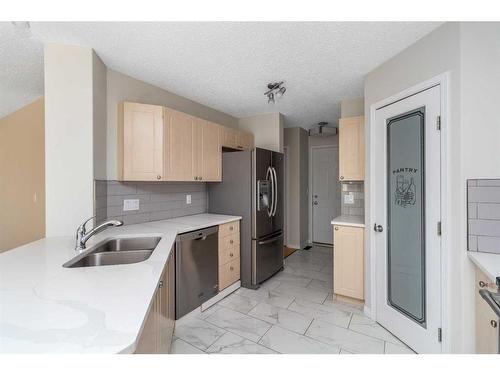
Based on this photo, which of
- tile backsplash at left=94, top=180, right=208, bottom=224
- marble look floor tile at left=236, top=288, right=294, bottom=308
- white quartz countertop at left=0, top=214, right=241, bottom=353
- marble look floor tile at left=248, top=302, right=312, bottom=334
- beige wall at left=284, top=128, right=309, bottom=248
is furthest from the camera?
beige wall at left=284, top=128, right=309, bottom=248

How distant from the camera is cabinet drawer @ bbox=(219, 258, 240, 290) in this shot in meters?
2.69

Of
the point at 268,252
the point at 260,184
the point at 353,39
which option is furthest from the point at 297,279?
the point at 353,39

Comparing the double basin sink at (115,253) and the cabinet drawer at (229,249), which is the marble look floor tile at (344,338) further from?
the double basin sink at (115,253)

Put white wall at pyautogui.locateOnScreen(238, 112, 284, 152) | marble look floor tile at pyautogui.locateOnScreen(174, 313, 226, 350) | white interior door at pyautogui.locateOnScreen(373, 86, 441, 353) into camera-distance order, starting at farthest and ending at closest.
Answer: white wall at pyautogui.locateOnScreen(238, 112, 284, 152)
marble look floor tile at pyautogui.locateOnScreen(174, 313, 226, 350)
white interior door at pyautogui.locateOnScreen(373, 86, 441, 353)

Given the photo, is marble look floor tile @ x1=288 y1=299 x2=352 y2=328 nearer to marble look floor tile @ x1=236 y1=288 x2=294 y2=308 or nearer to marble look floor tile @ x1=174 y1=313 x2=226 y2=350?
marble look floor tile @ x1=236 y1=288 x2=294 y2=308

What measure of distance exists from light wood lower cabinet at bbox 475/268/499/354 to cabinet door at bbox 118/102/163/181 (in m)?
2.60

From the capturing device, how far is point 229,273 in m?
2.81

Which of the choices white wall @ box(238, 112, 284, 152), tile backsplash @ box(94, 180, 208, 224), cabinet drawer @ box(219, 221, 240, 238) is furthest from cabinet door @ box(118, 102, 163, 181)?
white wall @ box(238, 112, 284, 152)

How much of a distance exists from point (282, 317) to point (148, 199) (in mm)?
1926

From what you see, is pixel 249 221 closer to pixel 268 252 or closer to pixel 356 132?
pixel 268 252

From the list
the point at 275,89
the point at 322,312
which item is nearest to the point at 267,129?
the point at 275,89

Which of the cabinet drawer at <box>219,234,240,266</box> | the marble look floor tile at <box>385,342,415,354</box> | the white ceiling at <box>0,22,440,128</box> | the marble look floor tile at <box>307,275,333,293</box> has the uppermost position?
the white ceiling at <box>0,22,440,128</box>

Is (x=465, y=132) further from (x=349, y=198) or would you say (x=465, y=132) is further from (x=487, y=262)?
(x=349, y=198)

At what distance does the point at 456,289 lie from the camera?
1518 mm
